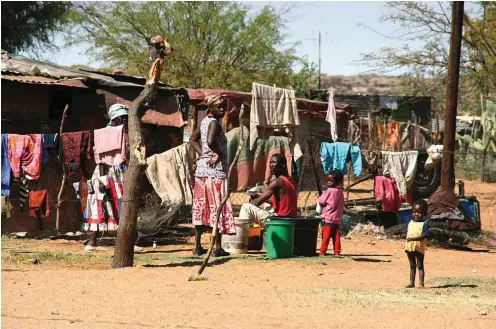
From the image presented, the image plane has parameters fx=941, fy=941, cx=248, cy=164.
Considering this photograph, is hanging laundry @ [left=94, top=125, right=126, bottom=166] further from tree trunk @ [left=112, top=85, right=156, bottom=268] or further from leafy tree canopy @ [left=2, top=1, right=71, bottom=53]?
leafy tree canopy @ [left=2, top=1, right=71, bottom=53]

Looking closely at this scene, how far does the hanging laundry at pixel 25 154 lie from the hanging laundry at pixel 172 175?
1.90 metres

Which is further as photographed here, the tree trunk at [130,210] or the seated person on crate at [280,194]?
the seated person on crate at [280,194]

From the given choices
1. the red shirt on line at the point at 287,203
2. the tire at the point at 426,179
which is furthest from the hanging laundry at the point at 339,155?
the red shirt on line at the point at 287,203

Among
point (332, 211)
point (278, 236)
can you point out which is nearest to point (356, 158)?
point (332, 211)

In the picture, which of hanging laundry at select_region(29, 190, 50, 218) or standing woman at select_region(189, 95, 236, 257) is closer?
standing woman at select_region(189, 95, 236, 257)


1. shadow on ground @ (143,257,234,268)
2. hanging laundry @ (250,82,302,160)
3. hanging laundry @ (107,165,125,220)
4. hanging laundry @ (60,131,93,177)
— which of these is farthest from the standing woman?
hanging laundry @ (250,82,302,160)

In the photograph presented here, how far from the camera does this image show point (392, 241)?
15008mm

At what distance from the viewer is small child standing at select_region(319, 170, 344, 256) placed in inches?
474

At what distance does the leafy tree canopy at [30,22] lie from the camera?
94.5ft

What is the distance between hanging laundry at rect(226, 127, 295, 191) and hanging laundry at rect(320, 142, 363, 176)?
577mm

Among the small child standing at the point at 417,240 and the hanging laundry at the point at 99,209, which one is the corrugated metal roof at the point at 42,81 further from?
the small child standing at the point at 417,240

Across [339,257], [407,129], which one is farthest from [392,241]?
[407,129]

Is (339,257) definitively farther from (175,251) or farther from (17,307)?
(17,307)

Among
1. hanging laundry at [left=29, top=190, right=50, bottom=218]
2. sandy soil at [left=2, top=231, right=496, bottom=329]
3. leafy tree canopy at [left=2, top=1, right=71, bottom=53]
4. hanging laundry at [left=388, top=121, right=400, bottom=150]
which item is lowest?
sandy soil at [left=2, top=231, right=496, bottom=329]
